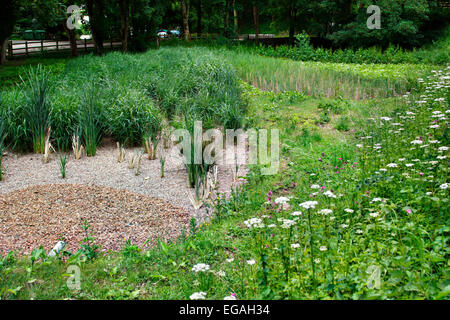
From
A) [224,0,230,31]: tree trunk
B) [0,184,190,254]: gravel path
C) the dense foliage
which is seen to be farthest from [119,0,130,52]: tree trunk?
[0,184,190,254]: gravel path

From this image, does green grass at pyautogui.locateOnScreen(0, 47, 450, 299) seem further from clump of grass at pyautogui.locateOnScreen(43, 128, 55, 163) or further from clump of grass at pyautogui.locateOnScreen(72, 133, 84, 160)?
clump of grass at pyautogui.locateOnScreen(43, 128, 55, 163)

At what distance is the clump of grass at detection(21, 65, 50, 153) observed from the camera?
5.82 meters

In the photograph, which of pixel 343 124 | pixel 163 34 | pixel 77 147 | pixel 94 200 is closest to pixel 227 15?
pixel 163 34

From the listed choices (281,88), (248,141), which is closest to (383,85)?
(281,88)

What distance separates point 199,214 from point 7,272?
1.89 metres

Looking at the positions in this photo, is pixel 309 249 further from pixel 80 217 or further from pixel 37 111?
pixel 37 111

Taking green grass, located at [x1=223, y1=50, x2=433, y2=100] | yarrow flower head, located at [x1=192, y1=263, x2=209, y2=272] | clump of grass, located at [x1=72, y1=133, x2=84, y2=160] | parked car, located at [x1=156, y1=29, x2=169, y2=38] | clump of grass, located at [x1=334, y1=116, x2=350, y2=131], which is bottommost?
yarrow flower head, located at [x1=192, y1=263, x2=209, y2=272]

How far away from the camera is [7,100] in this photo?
6.44 m

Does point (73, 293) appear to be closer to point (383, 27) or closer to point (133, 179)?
point (133, 179)

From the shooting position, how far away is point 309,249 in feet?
8.32

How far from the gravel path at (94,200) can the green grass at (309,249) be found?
1.13 feet

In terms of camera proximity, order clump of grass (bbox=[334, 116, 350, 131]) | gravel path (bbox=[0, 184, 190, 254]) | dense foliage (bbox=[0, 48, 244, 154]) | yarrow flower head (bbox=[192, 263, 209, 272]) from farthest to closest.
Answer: clump of grass (bbox=[334, 116, 350, 131])
dense foliage (bbox=[0, 48, 244, 154])
gravel path (bbox=[0, 184, 190, 254])
yarrow flower head (bbox=[192, 263, 209, 272])

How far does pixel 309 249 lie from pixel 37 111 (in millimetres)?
4777

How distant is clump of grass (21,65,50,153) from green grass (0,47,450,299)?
316 cm
